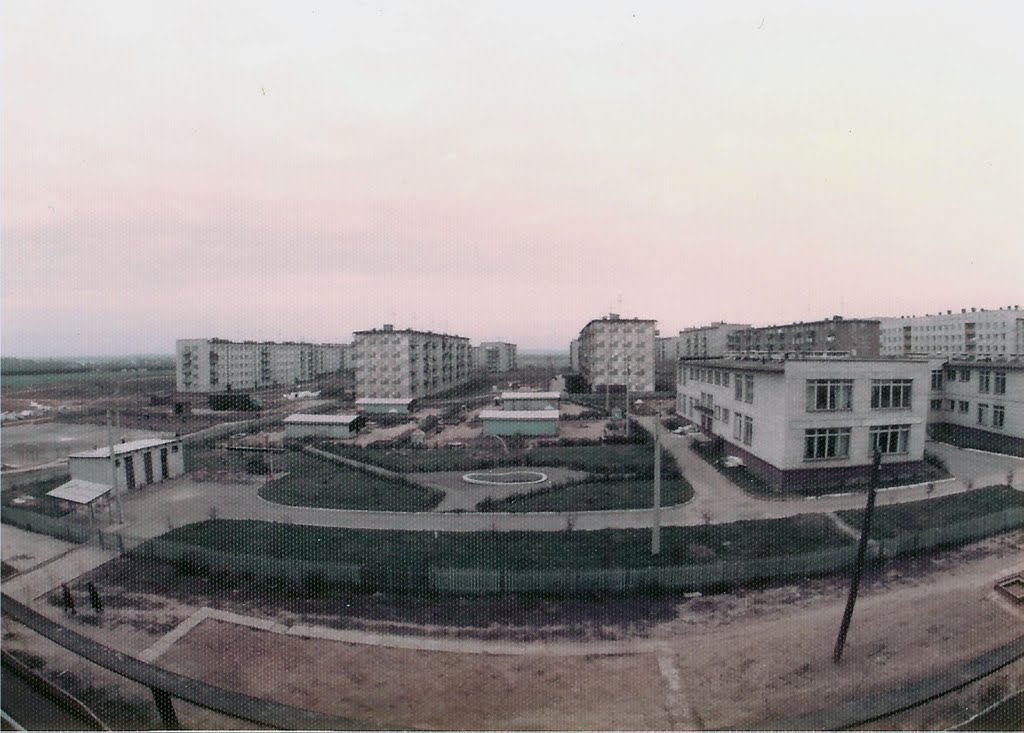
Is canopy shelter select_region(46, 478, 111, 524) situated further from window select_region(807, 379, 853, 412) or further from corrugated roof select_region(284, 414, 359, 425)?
window select_region(807, 379, 853, 412)

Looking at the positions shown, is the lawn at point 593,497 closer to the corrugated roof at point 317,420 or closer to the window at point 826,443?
the window at point 826,443

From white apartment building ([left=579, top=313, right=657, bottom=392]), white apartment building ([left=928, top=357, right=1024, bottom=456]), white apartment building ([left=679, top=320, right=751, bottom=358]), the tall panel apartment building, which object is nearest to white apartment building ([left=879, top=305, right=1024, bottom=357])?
white apartment building ([left=679, top=320, right=751, bottom=358])

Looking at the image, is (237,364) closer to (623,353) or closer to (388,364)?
(388,364)

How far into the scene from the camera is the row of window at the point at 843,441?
2383cm

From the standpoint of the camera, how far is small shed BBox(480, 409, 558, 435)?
39.6m

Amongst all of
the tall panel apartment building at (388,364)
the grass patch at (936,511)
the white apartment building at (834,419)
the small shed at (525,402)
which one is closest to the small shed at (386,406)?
the small shed at (525,402)

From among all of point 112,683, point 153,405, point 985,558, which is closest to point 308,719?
point 112,683

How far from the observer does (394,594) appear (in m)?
14.5

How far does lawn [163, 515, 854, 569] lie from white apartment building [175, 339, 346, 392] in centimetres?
7090

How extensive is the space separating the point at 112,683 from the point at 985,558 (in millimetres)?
22820

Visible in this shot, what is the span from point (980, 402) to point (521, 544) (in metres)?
33.8

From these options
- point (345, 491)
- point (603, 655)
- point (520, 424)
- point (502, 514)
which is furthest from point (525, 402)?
point (603, 655)

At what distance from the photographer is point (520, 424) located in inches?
1564

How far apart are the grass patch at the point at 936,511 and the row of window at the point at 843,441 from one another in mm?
3014
